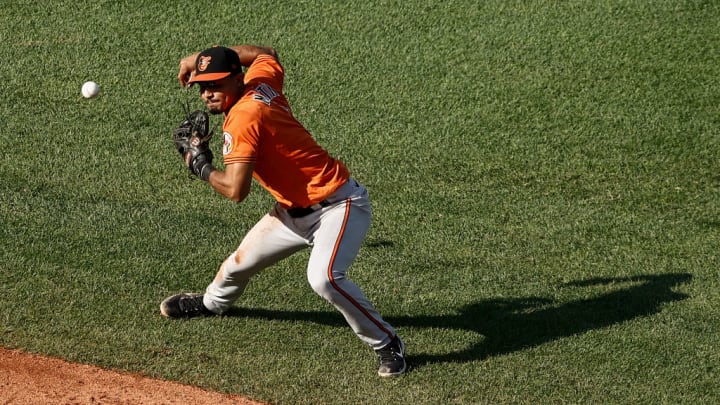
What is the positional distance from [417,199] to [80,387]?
4121 millimetres

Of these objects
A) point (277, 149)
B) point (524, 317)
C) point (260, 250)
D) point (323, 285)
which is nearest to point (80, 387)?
point (260, 250)

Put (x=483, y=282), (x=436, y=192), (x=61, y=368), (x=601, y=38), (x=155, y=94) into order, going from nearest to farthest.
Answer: (x=61, y=368)
(x=483, y=282)
(x=436, y=192)
(x=155, y=94)
(x=601, y=38)

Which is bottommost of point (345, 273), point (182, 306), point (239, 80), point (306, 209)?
point (182, 306)

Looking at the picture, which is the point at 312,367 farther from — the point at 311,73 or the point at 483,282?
the point at 311,73

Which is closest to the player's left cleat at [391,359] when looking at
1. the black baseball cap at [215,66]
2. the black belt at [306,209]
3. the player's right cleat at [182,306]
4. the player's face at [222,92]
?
the black belt at [306,209]

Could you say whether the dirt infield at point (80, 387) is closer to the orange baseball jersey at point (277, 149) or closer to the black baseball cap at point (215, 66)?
the orange baseball jersey at point (277, 149)

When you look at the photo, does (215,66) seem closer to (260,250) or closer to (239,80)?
(239,80)

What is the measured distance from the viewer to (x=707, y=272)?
8094 millimetres

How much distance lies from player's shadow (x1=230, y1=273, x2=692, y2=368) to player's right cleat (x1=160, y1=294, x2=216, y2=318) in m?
0.28

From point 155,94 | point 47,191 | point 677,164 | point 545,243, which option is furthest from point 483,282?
point 155,94

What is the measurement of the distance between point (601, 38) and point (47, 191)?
22.0 ft

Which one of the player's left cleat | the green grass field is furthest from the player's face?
the player's left cleat

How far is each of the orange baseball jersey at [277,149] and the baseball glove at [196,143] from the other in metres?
0.17

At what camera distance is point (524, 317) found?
7336 millimetres
